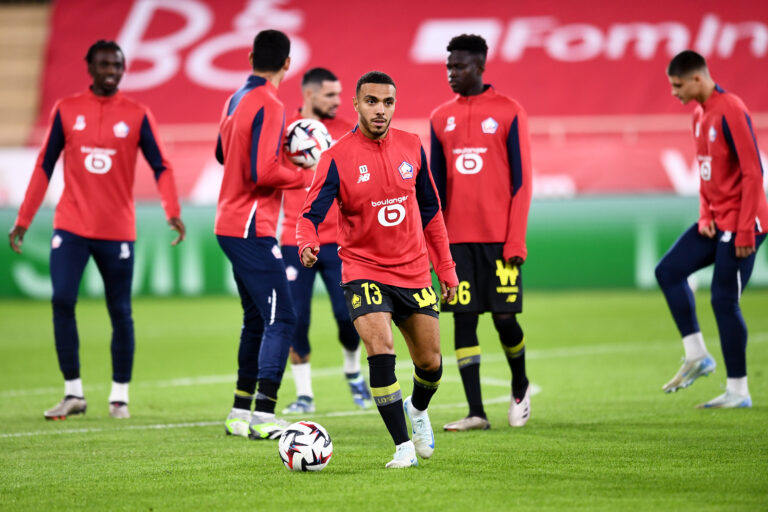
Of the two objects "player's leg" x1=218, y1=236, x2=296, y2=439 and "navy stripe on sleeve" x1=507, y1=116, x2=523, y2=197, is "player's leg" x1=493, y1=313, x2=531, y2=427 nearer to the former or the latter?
"navy stripe on sleeve" x1=507, y1=116, x2=523, y2=197

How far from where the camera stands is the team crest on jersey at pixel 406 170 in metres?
5.74

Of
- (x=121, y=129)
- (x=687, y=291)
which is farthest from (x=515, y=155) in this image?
(x=121, y=129)

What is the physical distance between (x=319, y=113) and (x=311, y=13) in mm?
18375

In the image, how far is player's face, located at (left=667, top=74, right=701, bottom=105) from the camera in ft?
25.3

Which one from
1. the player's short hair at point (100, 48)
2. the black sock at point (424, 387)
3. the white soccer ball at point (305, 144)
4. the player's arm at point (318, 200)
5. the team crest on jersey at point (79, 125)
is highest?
the player's short hair at point (100, 48)

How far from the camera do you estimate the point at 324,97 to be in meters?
8.32

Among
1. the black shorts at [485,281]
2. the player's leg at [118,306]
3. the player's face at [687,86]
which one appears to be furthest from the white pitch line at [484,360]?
the player's face at [687,86]

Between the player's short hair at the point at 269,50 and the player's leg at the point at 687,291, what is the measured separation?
9.91 feet

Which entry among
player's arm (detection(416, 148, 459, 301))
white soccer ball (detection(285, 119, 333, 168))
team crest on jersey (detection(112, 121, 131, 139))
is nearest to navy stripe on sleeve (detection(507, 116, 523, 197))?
white soccer ball (detection(285, 119, 333, 168))

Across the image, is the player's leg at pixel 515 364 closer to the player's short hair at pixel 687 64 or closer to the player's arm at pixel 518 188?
the player's arm at pixel 518 188

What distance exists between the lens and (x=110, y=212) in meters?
7.80

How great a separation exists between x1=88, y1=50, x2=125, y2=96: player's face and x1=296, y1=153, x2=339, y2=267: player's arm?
2672 millimetres

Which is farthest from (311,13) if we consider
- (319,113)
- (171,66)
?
(319,113)

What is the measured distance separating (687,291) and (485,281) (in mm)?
1746
